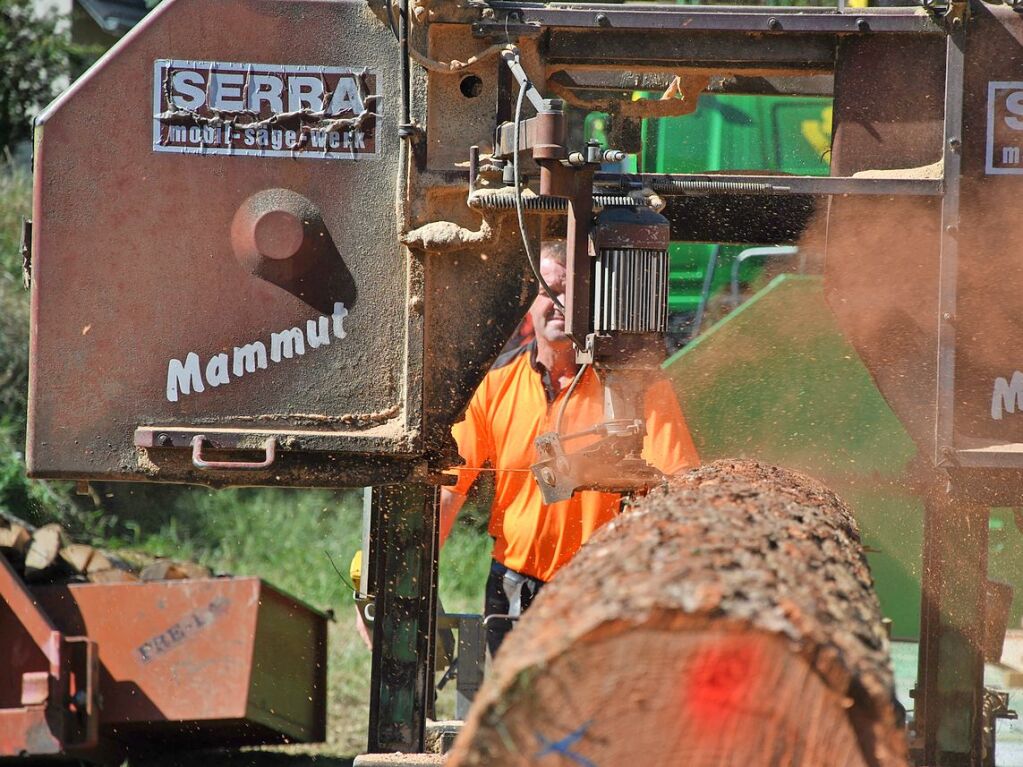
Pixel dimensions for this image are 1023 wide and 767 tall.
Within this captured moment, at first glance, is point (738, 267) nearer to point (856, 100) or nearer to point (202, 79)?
point (856, 100)

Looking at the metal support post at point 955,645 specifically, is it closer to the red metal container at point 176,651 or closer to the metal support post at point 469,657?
the metal support post at point 469,657

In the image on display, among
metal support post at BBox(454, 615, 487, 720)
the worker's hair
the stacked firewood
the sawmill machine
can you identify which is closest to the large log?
the sawmill machine

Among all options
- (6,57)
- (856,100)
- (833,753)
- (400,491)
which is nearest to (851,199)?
(856,100)

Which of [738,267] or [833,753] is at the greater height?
[738,267]

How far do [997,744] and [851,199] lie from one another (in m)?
2.03

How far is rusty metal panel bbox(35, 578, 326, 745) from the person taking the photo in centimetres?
433

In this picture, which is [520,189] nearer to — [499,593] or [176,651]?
[499,593]

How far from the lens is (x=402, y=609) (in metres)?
3.28

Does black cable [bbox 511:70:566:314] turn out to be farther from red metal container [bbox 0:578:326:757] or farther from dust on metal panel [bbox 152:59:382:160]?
red metal container [bbox 0:578:326:757]

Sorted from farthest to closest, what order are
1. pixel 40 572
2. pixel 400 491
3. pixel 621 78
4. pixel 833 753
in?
pixel 40 572 < pixel 621 78 < pixel 400 491 < pixel 833 753

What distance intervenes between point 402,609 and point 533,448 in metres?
0.91

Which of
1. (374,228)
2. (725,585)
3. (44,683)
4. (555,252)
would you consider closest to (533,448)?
(555,252)

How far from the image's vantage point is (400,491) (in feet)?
10.7

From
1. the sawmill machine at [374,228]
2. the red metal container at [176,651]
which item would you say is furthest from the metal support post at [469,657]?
the sawmill machine at [374,228]
